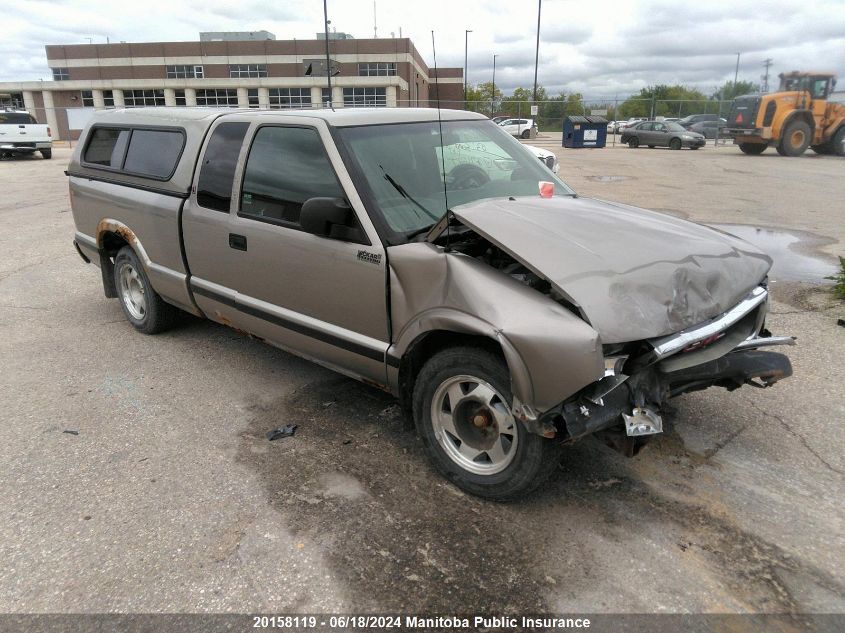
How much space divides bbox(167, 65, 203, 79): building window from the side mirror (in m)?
65.6

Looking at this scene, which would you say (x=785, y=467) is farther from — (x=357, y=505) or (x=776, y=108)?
(x=776, y=108)

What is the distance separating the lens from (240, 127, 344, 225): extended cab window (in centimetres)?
363

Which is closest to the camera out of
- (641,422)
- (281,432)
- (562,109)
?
(641,422)

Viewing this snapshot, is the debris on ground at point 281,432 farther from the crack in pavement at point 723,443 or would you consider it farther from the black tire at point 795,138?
the black tire at point 795,138

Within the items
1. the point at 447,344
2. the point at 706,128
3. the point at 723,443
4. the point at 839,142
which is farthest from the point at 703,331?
the point at 706,128

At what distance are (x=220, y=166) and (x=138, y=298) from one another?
2025mm

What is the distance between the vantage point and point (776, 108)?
74.4ft

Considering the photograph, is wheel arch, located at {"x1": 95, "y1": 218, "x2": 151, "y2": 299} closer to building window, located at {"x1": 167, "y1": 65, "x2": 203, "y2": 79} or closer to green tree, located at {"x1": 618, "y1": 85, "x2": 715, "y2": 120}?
green tree, located at {"x1": 618, "y1": 85, "x2": 715, "y2": 120}

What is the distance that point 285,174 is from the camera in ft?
12.6

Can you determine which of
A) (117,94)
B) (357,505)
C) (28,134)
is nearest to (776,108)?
(357,505)

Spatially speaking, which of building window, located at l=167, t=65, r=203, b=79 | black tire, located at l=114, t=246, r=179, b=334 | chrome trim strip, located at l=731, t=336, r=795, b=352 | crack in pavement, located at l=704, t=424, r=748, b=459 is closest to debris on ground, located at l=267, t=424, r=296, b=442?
black tire, located at l=114, t=246, r=179, b=334

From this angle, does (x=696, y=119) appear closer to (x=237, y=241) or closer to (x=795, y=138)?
(x=795, y=138)

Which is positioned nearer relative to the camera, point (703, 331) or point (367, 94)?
point (703, 331)

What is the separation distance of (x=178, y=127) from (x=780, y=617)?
15.4 ft
